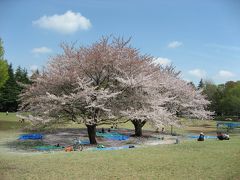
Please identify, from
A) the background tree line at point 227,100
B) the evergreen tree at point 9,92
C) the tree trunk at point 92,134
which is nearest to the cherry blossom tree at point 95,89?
the tree trunk at point 92,134

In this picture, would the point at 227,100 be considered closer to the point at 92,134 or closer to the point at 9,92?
the point at 9,92

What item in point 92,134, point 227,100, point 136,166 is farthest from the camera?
point 227,100

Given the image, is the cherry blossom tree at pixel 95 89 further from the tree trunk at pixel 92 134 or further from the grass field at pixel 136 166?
the grass field at pixel 136 166

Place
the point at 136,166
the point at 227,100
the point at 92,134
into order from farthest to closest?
the point at 227,100, the point at 92,134, the point at 136,166

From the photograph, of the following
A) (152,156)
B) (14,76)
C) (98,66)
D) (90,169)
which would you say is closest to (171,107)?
(98,66)

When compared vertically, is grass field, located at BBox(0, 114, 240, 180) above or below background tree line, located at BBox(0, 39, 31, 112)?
below

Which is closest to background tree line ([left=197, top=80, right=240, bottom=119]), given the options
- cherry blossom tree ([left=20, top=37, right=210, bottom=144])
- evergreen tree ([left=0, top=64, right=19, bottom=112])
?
cherry blossom tree ([left=20, top=37, right=210, bottom=144])

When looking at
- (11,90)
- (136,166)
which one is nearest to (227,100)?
(11,90)

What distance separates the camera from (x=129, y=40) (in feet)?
80.4

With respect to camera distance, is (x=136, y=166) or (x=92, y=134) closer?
(x=136, y=166)

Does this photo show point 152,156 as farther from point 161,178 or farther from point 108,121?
point 108,121

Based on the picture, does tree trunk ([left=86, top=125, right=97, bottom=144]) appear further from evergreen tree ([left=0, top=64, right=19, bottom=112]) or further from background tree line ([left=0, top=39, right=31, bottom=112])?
evergreen tree ([left=0, top=64, right=19, bottom=112])

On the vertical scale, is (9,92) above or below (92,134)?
above

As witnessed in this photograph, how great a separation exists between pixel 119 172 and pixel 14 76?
192ft
